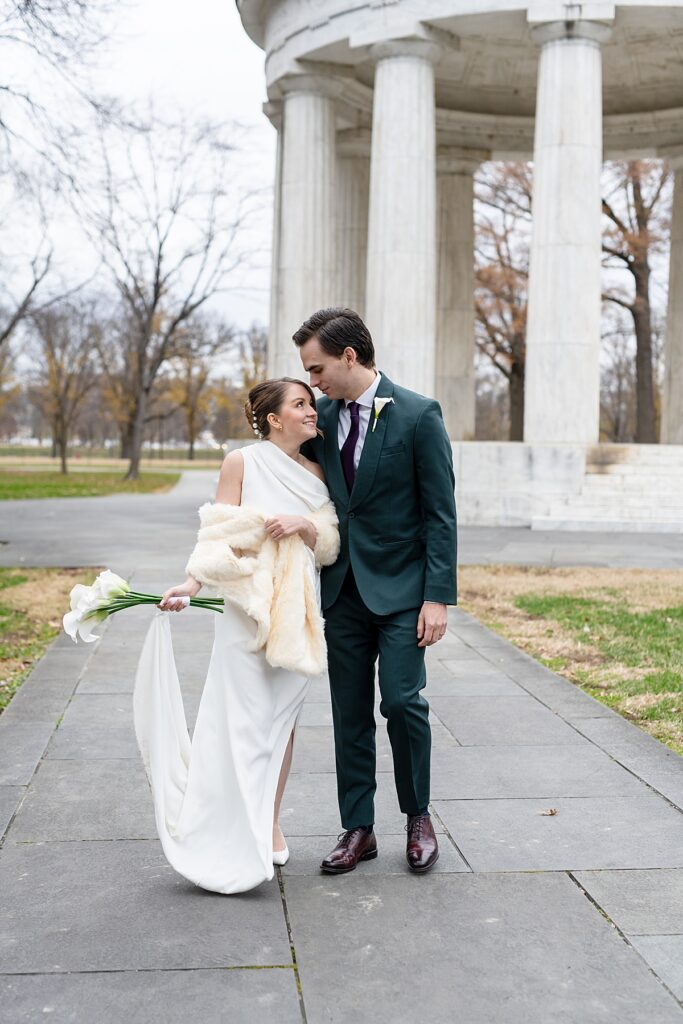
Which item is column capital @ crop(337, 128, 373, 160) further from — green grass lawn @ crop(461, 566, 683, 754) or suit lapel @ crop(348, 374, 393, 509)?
suit lapel @ crop(348, 374, 393, 509)

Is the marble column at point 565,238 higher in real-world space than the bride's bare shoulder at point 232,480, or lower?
higher

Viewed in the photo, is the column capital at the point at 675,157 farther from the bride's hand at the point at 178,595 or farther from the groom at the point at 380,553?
the bride's hand at the point at 178,595

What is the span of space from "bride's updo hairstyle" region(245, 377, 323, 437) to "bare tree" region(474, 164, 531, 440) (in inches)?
1419

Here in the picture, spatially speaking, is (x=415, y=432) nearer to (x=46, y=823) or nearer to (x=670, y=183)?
(x=46, y=823)

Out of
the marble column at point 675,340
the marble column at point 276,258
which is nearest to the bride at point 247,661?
the marble column at point 276,258

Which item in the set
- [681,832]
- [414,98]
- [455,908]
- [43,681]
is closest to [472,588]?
[43,681]

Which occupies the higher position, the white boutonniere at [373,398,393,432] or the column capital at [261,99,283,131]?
the column capital at [261,99,283,131]


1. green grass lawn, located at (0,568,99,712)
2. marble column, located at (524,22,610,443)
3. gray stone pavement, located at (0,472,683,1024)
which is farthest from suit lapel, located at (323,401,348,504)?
marble column, located at (524,22,610,443)

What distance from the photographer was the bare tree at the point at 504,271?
137 feet

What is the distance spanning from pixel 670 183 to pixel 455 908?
40.9 meters

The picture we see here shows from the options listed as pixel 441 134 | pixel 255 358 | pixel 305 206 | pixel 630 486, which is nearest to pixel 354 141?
pixel 441 134

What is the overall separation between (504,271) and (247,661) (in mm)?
38772

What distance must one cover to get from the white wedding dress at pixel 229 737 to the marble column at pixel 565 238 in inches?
724

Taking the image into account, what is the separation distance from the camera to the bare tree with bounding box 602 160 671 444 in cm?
4016
